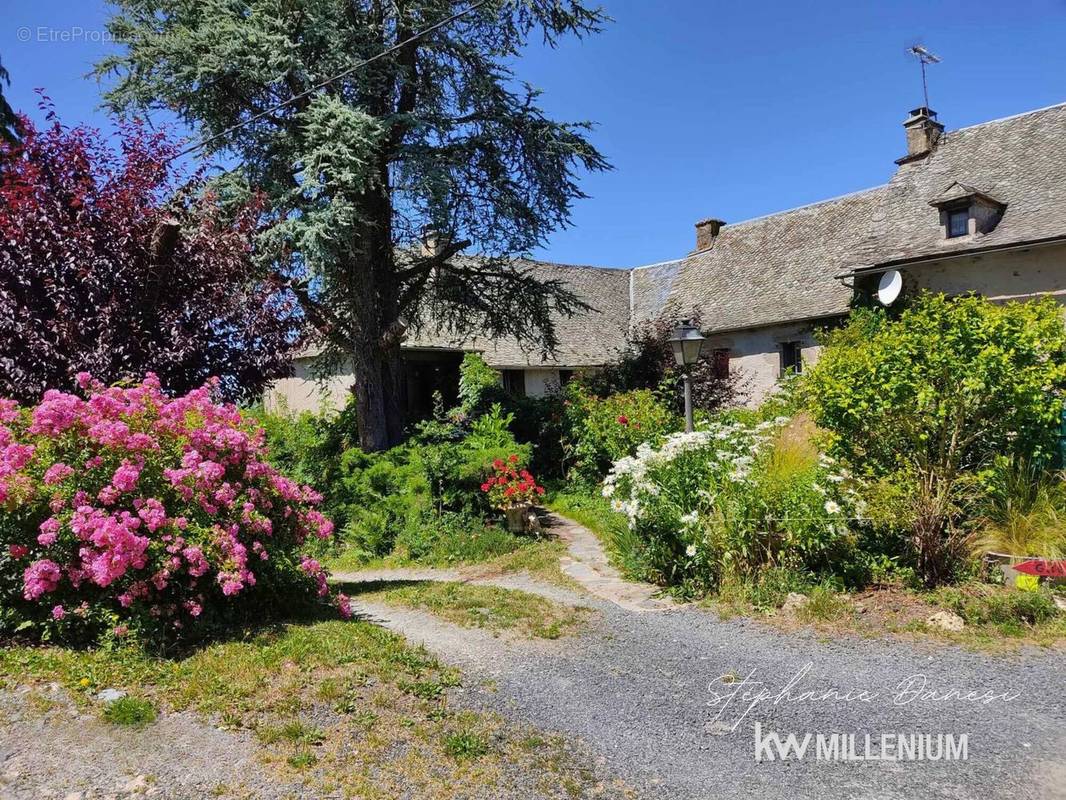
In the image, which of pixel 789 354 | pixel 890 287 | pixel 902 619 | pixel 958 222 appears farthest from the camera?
pixel 789 354

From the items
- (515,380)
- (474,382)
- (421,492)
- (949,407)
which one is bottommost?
(421,492)

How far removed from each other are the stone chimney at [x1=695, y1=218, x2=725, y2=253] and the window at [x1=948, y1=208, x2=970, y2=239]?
33.8ft

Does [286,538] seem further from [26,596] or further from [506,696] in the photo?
[506,696]

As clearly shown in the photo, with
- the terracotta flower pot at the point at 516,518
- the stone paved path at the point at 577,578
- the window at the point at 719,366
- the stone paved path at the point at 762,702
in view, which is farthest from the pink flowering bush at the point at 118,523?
the window at the point at 719,366

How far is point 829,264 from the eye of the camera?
19.8 metres

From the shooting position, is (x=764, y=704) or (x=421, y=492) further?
(x=421, y=492)

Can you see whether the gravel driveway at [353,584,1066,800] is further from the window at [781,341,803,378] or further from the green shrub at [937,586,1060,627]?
the window at [781,341,803,378]

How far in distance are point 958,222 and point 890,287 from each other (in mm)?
1945

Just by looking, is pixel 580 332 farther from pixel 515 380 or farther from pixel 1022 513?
pixel 1022 513

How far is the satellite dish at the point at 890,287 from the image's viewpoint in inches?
600

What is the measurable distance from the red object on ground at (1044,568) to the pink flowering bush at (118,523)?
233 inches

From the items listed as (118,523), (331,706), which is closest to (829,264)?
(331,706)

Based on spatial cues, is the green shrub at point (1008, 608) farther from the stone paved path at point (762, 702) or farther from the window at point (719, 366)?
the window at point (719, 366)

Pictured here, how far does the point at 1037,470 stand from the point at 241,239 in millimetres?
8105
